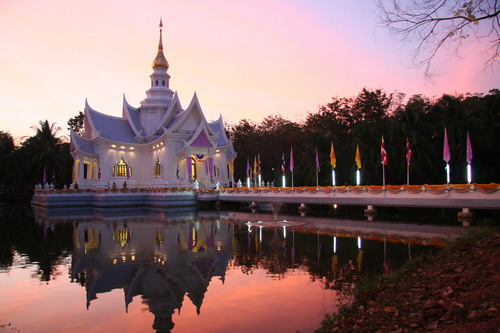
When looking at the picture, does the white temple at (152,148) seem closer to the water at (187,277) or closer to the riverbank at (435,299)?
the water at (187,277)

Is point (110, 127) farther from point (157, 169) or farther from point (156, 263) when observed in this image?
point (156, 263)

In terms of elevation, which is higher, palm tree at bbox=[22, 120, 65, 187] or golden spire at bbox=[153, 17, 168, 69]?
golden spire at bbox=[153, 17, 168, 69]

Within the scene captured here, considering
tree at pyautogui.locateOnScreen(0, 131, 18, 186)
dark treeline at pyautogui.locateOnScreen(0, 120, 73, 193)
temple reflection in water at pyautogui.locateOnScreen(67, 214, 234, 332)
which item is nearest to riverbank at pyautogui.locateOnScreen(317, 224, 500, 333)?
temple reflection in water at pyautogui.locateOnScreen(67, 214, 234, 332)

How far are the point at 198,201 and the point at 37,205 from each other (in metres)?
18.5

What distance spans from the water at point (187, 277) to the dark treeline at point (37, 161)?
38017mm

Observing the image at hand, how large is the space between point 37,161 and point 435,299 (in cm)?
5426

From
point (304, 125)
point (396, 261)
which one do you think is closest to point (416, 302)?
point (396, 261)

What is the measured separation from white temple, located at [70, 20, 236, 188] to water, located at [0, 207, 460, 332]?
72.9 feet

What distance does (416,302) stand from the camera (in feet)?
18.0

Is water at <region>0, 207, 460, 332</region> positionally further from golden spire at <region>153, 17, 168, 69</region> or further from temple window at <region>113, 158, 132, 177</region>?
golden spire at <region>153, 17, 168, 69</region>

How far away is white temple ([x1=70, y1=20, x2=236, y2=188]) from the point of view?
131 feet

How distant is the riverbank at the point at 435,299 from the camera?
4.69m

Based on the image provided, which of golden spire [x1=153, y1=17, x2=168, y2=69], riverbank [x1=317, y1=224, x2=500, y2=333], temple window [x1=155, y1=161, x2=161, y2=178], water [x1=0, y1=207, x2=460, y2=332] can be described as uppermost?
golden spire [x1=153, y1=17, x2=168, y2=69]

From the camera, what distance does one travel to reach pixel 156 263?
1127 cm
